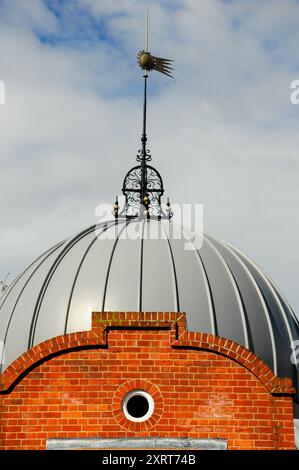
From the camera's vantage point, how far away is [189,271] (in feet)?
50.5

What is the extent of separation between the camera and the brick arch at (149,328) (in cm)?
1094

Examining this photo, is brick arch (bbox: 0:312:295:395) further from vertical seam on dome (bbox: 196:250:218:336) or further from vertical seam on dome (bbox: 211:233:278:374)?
vertical seam on dome (bbox: 211:233:278:374)

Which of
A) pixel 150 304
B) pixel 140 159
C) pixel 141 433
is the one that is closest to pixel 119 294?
pixel 150 304

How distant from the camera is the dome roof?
47.9 ft

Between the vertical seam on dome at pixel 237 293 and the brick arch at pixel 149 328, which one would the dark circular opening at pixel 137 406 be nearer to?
the brick arch at pixel 149 328

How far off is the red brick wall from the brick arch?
0.06ft

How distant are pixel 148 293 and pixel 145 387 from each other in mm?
3943

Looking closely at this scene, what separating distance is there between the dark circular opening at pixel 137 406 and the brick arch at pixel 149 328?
1026 mm

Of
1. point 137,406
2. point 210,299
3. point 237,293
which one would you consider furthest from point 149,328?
point 237,293

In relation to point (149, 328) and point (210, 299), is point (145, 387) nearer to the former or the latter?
A: point (149, 328)

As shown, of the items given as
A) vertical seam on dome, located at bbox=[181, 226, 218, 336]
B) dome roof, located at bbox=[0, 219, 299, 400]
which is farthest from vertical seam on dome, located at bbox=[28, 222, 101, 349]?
vertical seam on dome, located at bbox=[181, 226, 218, 336]

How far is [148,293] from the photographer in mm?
14664

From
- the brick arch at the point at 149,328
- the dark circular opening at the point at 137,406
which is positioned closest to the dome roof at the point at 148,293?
the brick arch at the point at 149,328

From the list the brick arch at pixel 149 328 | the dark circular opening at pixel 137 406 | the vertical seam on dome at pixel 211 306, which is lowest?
the dark circular opening at pixel 137 406
